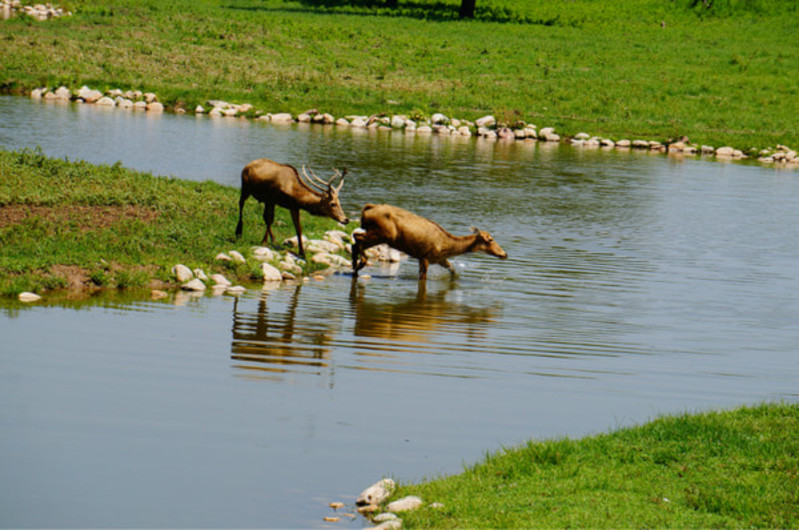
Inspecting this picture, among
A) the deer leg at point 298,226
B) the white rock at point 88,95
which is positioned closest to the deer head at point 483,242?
the deer leg at point 298,226

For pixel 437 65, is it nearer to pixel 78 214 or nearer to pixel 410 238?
pixel 410 238

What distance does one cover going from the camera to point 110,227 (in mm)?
18125

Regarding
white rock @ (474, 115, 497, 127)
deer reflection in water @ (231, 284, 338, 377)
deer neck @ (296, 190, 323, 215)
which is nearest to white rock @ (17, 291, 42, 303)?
deer reflection in water @ (231, 284, 338, 377)

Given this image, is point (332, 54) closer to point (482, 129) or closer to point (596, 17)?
point (482, 129)

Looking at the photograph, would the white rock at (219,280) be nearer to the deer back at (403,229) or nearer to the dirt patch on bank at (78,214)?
the dirt patch on bank at (78,214)

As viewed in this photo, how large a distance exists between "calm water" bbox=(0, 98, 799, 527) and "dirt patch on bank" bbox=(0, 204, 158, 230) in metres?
3.17

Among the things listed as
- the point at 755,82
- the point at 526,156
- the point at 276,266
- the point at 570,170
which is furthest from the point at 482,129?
the point at 276,266

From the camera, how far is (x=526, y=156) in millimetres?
41281

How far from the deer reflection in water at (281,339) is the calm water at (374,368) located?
5 cm

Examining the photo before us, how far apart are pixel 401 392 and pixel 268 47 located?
166 ft

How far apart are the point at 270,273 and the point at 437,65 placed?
4215cm

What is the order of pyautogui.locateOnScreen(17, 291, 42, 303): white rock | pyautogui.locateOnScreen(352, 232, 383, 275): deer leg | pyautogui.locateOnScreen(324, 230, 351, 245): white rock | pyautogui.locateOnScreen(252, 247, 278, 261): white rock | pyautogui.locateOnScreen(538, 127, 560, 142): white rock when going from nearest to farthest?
pyautogui.locateOnScreen(17, 291, 42, 303): white rock < pyautogui.locateOnScreen(352, 232, 383, 275): deer leg < pyautogui.locateOnScreen(252, 247, 278, 261): white rock < pyautogui.locateOnScreen(324, 230, 351, 245): white rock < pyautogui.locateOnScreen(538, 127, 560, 142): white rock

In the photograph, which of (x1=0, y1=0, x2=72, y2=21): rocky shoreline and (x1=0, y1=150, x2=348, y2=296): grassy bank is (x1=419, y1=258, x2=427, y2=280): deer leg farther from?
(x1=0, y1=0, x2=72, y2=21): rocky shoreline

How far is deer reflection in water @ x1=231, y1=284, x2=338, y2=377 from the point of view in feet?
41.7
